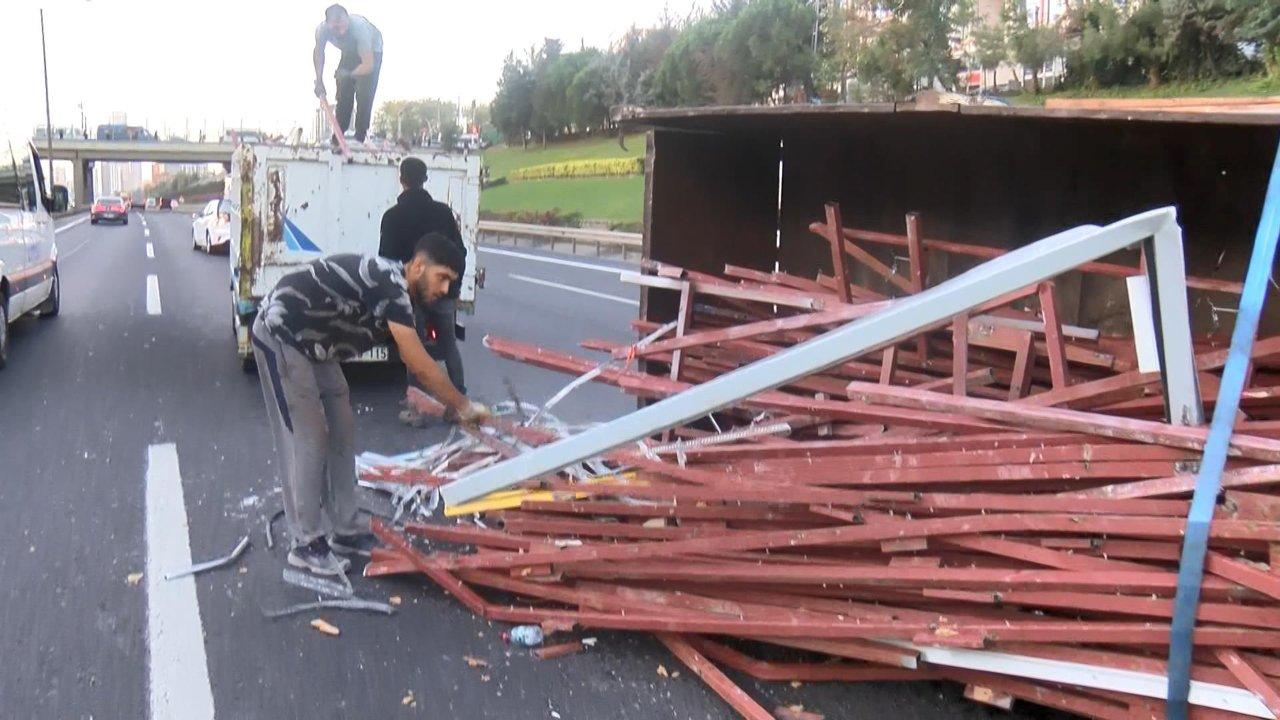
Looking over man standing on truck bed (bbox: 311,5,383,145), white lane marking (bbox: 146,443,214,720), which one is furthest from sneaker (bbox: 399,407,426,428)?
man standing on truck bed (bbox: 311,5,383,145)

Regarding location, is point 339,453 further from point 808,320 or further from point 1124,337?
point 1124,337

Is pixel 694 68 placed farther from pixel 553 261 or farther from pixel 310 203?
pixel 310 203

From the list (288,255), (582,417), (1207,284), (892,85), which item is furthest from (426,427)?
(892,85)

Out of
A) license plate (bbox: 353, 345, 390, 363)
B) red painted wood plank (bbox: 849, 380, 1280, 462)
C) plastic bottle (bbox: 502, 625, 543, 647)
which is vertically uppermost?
red painted wood plank (bbox: 849, 380, 1280, 462)

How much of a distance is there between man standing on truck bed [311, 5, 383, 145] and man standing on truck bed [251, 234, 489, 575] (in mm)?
5786

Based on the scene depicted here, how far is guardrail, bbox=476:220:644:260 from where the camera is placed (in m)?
27.1

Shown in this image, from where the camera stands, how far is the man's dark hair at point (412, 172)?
26.1 feet

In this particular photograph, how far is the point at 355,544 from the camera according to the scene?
5.29 metres

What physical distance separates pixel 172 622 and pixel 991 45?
32.6m

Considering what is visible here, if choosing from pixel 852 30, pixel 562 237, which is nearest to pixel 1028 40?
pixel 852 30

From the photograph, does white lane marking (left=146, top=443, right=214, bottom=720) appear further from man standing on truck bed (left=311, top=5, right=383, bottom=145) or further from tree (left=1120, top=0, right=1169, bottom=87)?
tree (left=1120, top=0, right=1169, bottom=87)

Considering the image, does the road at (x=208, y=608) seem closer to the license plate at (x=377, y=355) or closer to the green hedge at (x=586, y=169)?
the license plate at (x=377, y=355)

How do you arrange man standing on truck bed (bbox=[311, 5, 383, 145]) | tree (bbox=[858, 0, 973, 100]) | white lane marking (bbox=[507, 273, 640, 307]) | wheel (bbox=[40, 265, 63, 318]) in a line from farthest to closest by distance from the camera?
tree (bbox=[858, 0, 973, 100]) < white lane marking (bbox=[507, 273, 640, 307]) < wheel (bbox=[40, 265, 63, 318]) < man standing on truck bed (bbox=[311, 5, 383, 145])

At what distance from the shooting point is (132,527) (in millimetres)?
5578
